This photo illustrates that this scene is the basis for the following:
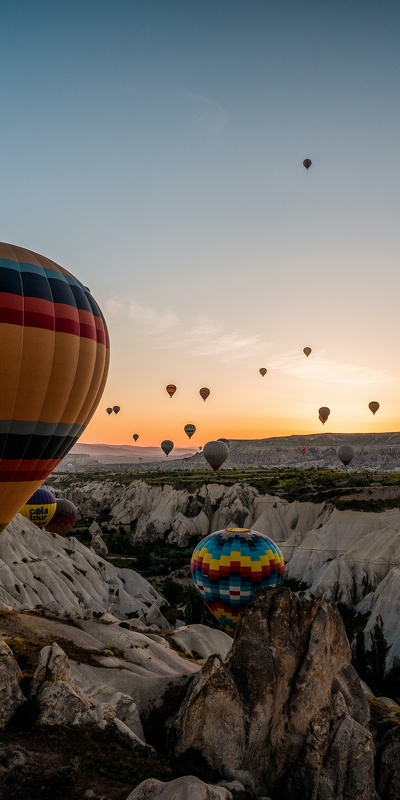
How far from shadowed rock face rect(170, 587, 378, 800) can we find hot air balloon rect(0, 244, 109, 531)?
29.6 feet

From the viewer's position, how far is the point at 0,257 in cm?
1781

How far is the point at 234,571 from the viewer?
2958 centimetres

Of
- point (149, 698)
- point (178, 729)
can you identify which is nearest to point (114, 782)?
point (178, 729)

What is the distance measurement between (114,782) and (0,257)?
51.8ft

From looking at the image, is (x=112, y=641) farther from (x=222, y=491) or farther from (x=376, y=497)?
(x=222, y=491)

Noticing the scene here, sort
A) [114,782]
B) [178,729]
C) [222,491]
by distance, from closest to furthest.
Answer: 1. [114,782]
2. [178,729]
3. [222,491]

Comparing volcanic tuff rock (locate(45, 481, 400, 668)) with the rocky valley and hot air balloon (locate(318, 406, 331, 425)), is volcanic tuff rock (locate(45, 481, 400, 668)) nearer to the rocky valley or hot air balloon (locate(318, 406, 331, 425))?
the rocky valley

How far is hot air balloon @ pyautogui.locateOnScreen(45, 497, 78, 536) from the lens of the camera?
186ft

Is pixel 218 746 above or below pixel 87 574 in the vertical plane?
above

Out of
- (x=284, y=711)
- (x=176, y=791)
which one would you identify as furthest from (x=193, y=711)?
(x=176, y=791)

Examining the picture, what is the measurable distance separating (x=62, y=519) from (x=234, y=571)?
33.1 m

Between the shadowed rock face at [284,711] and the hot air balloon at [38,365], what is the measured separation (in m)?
9.03

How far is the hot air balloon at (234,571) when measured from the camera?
29547 mm

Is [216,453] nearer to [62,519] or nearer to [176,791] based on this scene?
[62,519]
